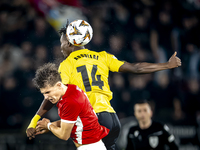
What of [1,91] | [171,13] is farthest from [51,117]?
[171,13]

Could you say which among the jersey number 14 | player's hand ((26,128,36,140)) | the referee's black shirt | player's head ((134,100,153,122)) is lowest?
the referee's black shirt

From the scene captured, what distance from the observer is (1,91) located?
21.6ft

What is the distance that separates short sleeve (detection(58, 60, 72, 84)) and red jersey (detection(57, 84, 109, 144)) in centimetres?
67

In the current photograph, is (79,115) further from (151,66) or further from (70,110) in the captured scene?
(151,66)

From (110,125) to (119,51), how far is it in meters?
3.94

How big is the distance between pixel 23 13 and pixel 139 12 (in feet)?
11.2

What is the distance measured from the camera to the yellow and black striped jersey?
361cm

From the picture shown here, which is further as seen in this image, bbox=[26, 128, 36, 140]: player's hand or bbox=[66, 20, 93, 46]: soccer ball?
bbox=[66, 20, 93, 46]: soccer ball

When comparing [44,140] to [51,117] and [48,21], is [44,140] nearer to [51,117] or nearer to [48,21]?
[51,117]

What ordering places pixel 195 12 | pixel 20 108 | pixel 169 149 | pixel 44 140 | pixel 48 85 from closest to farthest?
pixel 48 85 < pixel 169 149 < pixel 44 140 < pixel 20 108 < pixel 195 12

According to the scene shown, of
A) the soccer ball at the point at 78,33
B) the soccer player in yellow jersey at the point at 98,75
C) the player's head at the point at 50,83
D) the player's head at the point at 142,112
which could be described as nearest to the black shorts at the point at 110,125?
the soccer player in yellow jersey at the point at 98,75

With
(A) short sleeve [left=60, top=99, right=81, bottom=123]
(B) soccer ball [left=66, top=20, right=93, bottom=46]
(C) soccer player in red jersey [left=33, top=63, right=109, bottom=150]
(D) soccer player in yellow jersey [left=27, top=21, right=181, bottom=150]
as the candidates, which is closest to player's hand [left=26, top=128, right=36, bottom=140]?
(D) soccer player in yellow jersey [left=27, top=21, right=181, bottom=150]

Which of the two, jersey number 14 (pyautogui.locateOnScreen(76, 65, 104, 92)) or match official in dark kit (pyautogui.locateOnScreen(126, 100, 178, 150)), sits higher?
jersey number 14 (pyautogui.locateOnScreen(76, 65, 104, 92))

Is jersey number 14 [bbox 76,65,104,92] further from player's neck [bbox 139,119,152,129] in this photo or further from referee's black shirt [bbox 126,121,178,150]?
player's neck [bbox 139,119,152,129]
